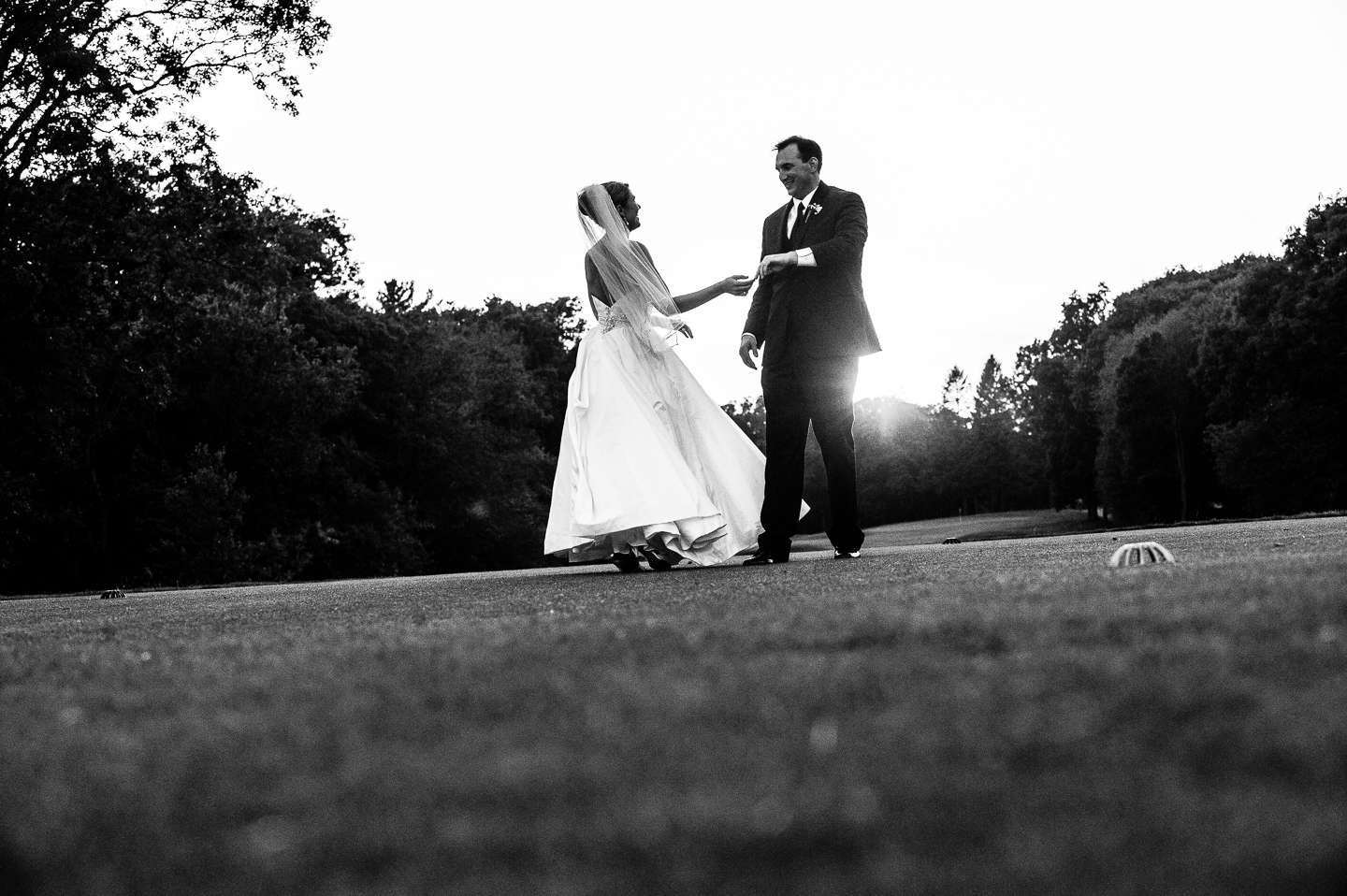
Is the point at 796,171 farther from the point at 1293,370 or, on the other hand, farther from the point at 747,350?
the point at 1293,370

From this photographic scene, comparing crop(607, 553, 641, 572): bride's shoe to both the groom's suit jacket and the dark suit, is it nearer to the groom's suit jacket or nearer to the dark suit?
the dark suit

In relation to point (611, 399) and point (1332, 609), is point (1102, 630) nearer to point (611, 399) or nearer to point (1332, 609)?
point (1332, 609)

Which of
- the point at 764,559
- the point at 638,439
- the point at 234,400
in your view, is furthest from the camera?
the point at 234,400

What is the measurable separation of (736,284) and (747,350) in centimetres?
58

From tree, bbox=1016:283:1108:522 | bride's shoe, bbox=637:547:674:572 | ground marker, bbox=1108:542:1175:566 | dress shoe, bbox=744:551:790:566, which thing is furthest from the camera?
tree, bbox=1016:283:1108:522

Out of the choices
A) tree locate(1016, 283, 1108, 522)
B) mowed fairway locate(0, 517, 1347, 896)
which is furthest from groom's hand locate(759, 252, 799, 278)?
tree locate(1016, 283, 1108, 522)

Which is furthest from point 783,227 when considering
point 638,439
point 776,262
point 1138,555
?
point 1138,555

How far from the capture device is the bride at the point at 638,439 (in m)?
9.48

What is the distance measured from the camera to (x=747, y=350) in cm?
1016

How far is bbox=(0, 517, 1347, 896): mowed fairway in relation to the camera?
123cm

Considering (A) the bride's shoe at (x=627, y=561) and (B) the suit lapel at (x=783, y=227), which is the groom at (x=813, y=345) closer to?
(B) the suit lapel at (x=783, y=227)

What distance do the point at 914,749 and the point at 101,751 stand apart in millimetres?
1176

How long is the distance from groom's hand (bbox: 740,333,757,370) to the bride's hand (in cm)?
43

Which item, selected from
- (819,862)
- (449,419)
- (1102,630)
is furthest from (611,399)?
(449,419)
